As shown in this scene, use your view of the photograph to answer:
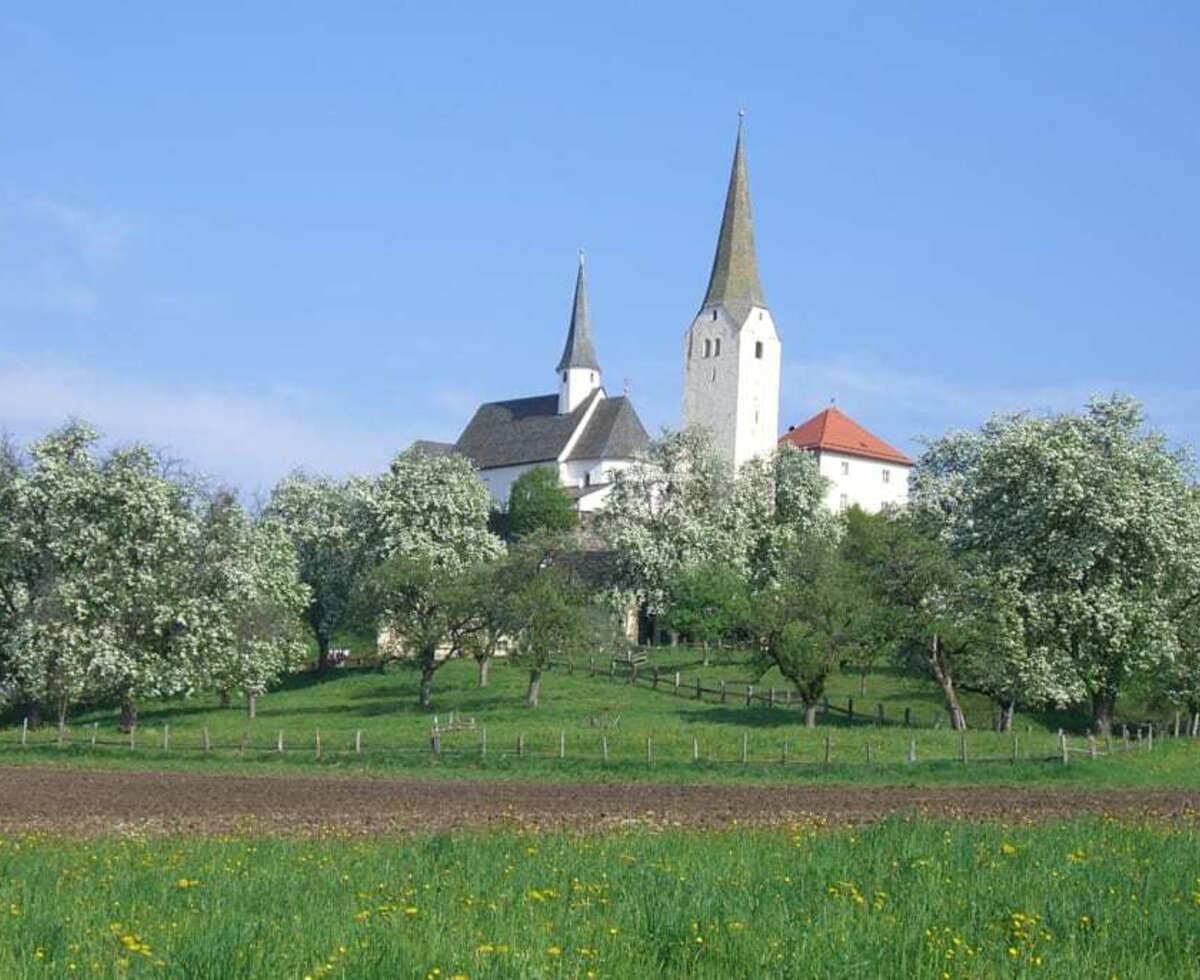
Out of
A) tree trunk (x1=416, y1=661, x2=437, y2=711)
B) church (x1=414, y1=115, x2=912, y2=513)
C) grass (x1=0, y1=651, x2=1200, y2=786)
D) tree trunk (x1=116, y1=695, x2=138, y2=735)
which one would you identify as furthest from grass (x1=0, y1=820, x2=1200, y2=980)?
church (x1=414, y1=115, x2=912, y2=513)

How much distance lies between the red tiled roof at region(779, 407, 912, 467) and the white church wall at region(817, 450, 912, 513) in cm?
48

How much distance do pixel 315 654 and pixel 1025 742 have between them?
59.1m

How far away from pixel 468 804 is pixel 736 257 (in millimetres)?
105262

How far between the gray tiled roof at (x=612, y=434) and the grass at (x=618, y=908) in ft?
368

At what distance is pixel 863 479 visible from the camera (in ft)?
452

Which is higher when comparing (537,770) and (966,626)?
(966,626)

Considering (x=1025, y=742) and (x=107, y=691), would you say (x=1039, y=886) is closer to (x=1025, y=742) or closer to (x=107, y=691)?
(x=1025, y=742)

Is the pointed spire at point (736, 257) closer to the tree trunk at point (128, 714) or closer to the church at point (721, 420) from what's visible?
the church at point (721, 420)

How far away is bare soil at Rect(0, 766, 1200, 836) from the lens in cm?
2580

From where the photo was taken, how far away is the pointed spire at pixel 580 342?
148 metres

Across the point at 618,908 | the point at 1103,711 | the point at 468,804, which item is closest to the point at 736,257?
the point at 1103,711

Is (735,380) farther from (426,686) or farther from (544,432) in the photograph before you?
(426,686)

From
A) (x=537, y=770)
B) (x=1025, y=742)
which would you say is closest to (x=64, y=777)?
(x=537, y=770)

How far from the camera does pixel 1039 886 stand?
14984 millimetres
